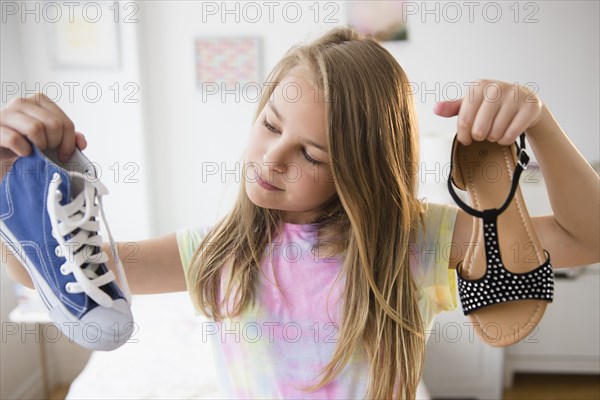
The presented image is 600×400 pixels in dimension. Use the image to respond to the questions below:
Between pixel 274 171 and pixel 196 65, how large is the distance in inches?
53.8

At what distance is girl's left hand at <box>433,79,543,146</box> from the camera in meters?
0.51

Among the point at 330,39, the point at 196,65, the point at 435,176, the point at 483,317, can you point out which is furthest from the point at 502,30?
the point at 483,317

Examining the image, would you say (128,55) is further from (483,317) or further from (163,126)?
(483,317)

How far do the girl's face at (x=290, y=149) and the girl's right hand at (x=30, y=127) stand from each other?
0.19 m

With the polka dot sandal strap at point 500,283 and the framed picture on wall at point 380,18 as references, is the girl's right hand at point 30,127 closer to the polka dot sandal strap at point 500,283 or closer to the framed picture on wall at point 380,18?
the polka dot sandal strap at point 500,283

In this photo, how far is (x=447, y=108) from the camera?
A: 0.52 m

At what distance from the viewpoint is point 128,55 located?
181cm

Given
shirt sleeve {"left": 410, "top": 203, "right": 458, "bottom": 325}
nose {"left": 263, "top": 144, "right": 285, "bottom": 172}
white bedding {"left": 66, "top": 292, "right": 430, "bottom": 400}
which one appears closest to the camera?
nose {"left": 263, "top": 144, "right": 285, "bottom": 172}

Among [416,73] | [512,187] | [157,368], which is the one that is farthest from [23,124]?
[416,73]

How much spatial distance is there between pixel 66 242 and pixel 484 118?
400 millimetres

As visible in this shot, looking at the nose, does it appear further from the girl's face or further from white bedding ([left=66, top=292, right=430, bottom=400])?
white bedding ([left=66, top=292, right=430, bottom=400])

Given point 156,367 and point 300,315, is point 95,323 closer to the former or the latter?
point 300,315

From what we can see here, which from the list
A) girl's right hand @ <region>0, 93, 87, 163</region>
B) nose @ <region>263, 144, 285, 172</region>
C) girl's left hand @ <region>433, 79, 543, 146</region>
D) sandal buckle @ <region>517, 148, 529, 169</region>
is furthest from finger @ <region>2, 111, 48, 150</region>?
sandal buckle @ <region>517, 148, 529, 169</region>

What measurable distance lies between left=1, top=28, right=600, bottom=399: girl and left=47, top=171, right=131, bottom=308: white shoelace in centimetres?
11
